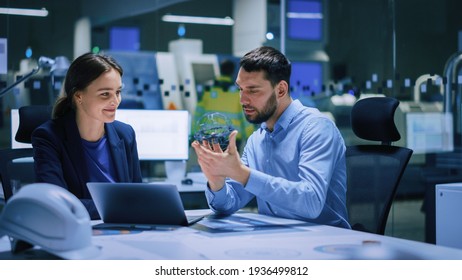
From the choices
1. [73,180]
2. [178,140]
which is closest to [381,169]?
[73,180]

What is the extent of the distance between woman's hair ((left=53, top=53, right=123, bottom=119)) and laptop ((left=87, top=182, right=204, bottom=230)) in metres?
0.68

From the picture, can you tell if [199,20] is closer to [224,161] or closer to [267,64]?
[267,64]

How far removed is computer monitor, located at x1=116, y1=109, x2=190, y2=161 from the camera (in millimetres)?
4137

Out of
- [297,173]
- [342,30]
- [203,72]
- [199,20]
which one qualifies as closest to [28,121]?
[297,173]

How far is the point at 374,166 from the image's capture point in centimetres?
256

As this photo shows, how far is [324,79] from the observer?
6.22 meters

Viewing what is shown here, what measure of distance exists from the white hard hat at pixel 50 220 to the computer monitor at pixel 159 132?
105 inches

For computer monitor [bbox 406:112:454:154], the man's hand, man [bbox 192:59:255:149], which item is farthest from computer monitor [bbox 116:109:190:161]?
computer monitor [bbox 406:112:454:154]

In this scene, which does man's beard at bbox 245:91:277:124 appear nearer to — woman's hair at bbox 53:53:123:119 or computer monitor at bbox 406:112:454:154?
woman's hair at bbox 53:53:123:119

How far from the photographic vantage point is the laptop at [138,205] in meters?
1.89

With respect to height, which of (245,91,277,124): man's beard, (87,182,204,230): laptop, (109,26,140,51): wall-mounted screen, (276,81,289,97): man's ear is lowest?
(87,182,204,230): laptop

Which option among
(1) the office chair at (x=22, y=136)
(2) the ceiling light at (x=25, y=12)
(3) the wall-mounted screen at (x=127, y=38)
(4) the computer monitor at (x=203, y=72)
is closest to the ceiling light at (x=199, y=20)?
(3) the wall-mounted screen at (x=127, y=38)

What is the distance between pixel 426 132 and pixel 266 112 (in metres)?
3.46

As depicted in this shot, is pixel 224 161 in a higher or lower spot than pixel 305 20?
lower
